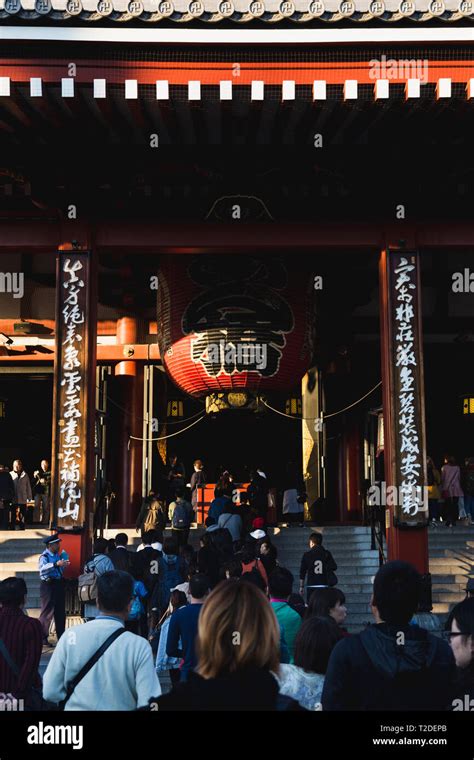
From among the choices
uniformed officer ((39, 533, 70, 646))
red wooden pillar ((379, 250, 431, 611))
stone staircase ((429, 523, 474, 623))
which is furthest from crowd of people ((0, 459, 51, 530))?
red wooden pillar ((379, 250, 431, 611))

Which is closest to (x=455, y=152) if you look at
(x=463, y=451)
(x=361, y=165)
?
(x=361, y=165)

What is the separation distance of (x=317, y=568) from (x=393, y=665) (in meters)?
6.43

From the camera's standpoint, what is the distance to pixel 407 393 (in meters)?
11.9

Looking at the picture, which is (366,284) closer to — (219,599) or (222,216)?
(222,216)

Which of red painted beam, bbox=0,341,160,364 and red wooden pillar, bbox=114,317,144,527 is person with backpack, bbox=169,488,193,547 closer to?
red wooden pillar, bbox=114,317,144,527

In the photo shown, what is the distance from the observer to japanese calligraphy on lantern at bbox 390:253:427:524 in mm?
11711

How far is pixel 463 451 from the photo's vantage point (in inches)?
771

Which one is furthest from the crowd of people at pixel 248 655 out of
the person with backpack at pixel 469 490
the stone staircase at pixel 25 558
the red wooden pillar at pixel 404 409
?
the person with backpack at pixel 469 490

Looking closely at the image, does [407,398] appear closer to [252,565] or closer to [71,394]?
[252,565]

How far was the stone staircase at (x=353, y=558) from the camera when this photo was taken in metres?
12.0

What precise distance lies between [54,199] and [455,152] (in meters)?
5.19

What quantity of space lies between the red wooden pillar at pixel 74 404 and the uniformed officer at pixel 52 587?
0.88m

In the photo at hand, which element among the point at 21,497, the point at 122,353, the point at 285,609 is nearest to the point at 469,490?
the point at 122,353

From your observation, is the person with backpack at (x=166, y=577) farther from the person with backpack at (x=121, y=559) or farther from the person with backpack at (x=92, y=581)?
the person with backpack at (x=92, y=581)
